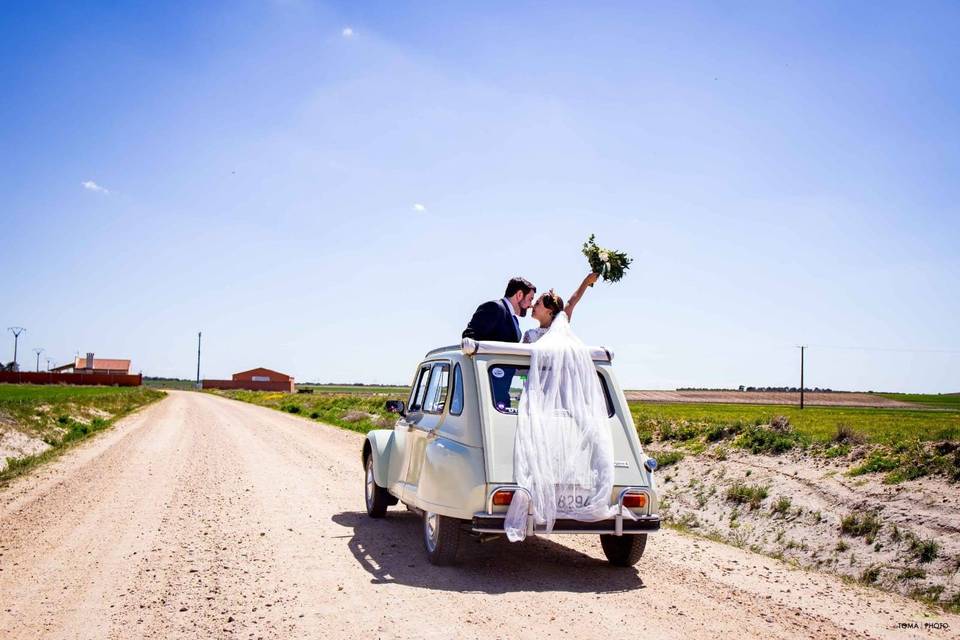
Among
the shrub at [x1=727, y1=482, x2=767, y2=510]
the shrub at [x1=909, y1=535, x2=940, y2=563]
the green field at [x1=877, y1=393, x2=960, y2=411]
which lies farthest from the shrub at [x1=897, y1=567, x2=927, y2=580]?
the green field at [x1=877, y1=393, x2=960, y2=411]

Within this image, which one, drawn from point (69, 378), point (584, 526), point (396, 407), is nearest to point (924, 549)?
point (584, 526)

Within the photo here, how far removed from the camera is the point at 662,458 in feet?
50.0

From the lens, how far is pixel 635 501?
651 centimetres

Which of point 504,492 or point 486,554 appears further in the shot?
point 486,554

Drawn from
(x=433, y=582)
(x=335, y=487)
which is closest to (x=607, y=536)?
(x=433, y=582)

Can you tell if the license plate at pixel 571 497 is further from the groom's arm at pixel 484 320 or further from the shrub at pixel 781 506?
the shrub at pixel 781 506

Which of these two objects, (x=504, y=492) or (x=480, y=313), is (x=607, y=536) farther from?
(x=480, y=313)

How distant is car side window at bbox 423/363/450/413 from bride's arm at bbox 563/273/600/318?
147 cm

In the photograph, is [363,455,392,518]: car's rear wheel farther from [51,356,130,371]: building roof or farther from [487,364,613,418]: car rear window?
[51,356,130,371]: building roof

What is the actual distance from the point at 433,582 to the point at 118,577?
267 cm

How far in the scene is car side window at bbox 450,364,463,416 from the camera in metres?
6.82

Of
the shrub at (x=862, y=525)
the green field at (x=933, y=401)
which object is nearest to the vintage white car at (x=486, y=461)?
the shrub at (x=862, y=525)

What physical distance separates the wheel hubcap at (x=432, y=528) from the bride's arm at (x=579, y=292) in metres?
2.54

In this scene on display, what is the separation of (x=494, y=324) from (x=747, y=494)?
7.06 meters
